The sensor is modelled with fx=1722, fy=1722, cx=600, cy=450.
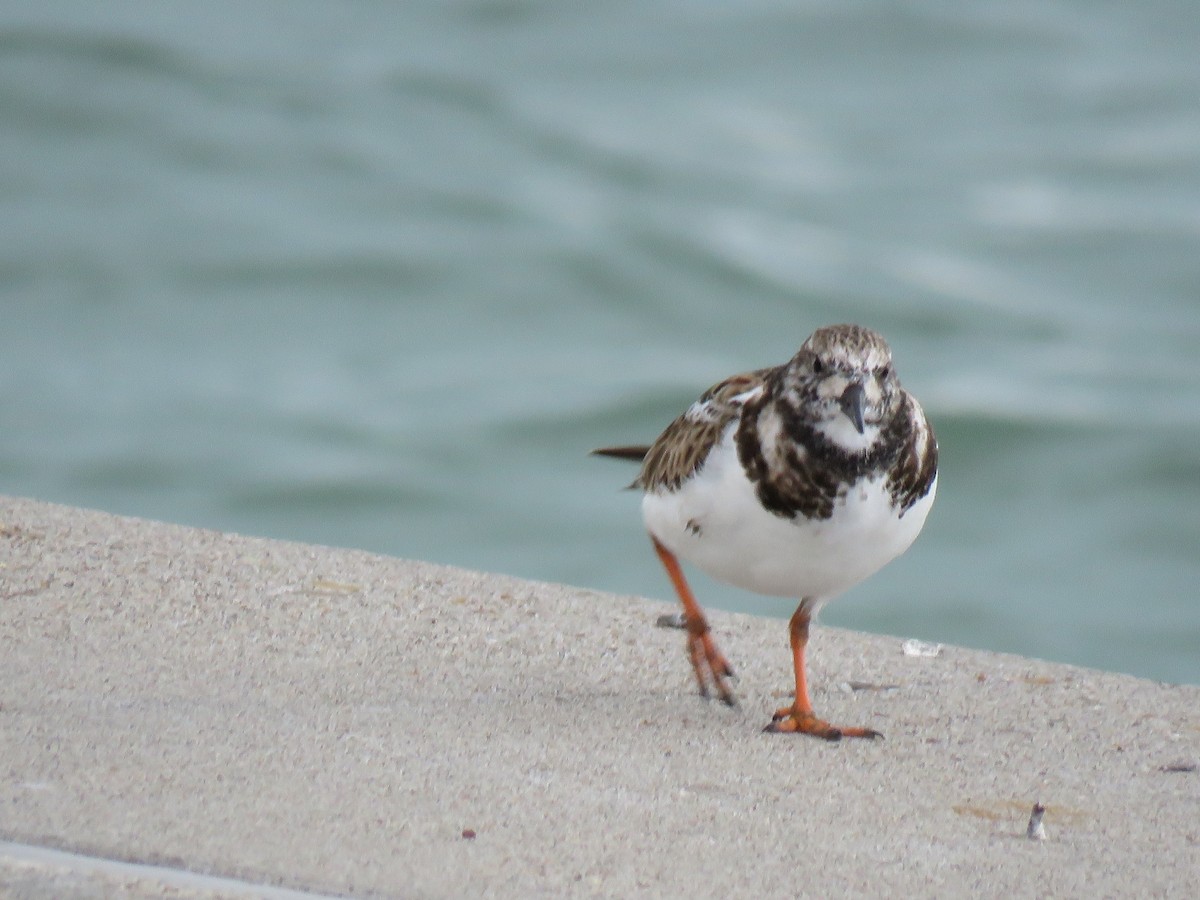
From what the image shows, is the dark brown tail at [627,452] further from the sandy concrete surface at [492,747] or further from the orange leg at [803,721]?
the orange leg at [803,721]

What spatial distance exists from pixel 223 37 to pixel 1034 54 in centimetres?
750

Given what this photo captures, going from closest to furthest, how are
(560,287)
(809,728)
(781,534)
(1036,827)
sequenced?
1. (1036,827)
2. (781,534)
3. (809,728)
4. (560,287)

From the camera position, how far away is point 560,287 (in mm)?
12617

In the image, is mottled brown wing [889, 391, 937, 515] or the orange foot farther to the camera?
the orange foot

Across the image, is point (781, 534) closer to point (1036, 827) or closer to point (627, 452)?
point (1036, 827)

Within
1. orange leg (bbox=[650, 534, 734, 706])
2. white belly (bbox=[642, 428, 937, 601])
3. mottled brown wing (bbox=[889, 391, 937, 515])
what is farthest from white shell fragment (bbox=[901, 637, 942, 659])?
mottled brown wing (bbox=[889, 391, 937, 515])

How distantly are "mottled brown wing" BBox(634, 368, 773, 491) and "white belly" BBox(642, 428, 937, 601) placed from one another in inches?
1.5

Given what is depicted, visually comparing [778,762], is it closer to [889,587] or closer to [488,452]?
[889,587]

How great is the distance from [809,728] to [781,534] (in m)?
0.42

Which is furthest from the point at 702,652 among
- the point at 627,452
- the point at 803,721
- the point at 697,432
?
the point at 627,452

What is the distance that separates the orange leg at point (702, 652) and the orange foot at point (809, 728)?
0.16m

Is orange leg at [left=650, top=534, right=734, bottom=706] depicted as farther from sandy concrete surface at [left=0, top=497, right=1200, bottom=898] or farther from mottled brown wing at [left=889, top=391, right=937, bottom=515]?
mottled brown wing at [left=889, top=391, right=937, bottom=515]

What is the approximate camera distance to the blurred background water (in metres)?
10.3

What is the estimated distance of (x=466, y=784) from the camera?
2.71 meters
